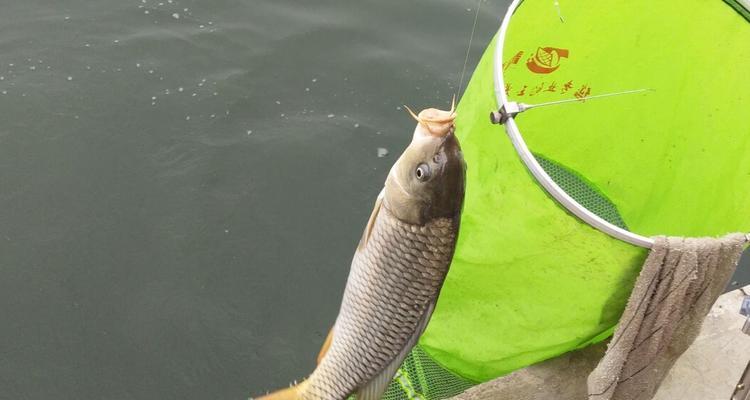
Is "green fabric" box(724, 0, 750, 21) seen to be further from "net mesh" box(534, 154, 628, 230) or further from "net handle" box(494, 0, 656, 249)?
"net handle" box(494, 0, 656, 249)

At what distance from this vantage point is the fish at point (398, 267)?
Result: 1.99 metres

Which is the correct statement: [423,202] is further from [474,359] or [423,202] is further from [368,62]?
[368,62]

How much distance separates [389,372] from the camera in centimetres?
230

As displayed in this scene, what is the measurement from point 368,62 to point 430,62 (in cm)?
49

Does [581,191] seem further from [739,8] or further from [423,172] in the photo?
[423,172]

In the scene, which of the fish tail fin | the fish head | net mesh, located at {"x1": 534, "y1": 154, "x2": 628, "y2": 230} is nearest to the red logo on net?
net mesh, located at {"x1": 534, "y1": 154, "x2": 628, "y2": 230}

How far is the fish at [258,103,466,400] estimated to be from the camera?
1.99 m

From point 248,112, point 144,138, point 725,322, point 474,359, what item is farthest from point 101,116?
point 725,322

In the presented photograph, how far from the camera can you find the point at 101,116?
4.36 metres

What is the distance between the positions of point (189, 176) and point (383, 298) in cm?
232

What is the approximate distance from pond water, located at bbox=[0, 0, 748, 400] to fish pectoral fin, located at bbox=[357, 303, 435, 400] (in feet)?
3.84

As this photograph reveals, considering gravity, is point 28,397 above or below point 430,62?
below

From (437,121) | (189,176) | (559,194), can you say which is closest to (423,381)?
(559,194)

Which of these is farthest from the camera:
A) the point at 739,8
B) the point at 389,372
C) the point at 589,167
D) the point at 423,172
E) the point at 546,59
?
the point at 589,167
